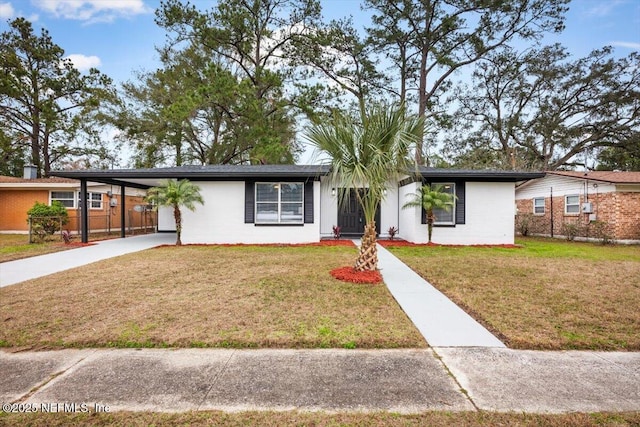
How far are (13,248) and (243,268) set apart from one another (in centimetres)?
892

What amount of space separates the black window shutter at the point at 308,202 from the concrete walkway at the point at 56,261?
5.68 meters

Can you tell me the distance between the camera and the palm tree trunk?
637 centimetres

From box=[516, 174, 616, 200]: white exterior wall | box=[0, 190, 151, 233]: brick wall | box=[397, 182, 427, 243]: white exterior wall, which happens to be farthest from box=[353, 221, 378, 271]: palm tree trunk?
box=[0, 190, 151, 233]: brick wall

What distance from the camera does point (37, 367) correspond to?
2875 mm

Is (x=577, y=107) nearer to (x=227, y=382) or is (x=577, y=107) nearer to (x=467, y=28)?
(x=467, y=28)

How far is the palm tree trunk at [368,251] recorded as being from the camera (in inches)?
251

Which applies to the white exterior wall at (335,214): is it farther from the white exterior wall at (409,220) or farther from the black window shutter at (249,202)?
the black window shutter at (249,202)

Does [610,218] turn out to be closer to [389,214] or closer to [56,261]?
[389,214]

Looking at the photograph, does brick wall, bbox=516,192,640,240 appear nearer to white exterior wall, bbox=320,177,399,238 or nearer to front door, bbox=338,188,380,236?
white exterior wall, bbox=320,177,399,238

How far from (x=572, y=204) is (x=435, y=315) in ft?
46.6

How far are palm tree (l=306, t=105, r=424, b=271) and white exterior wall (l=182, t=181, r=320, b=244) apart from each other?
5684 mm

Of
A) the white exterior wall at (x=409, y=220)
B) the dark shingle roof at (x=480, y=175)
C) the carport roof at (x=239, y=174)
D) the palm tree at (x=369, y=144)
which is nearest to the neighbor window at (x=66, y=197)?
the carport roof at (x=239, y=174)

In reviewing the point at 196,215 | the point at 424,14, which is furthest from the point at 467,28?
the point at 196,215

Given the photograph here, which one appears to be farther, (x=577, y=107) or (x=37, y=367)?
(x=577, y=107)
